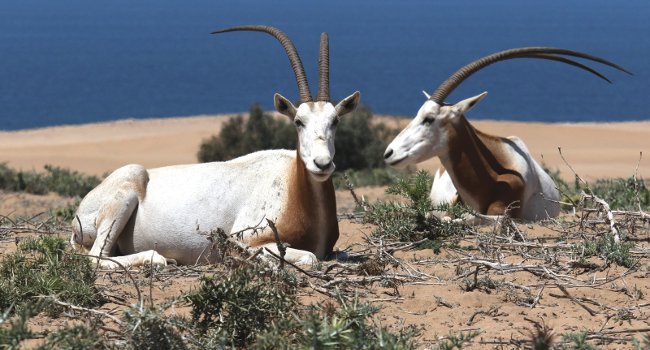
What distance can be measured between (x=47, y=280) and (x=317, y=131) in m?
2.25

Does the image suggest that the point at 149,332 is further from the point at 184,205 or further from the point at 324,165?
the point at 184,205

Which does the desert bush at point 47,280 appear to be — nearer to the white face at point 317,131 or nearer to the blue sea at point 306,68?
the white face at point 317,131

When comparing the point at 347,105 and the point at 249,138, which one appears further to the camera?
the point at 249,138

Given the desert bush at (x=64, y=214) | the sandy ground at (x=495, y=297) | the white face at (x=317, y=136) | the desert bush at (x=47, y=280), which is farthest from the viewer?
the desert bush at (x=64, y=214)

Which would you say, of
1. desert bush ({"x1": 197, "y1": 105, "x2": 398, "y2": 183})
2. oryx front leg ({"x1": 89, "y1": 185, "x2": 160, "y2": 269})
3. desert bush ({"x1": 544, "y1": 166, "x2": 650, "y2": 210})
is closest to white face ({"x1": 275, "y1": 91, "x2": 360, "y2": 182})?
oryx front leg ({"x1": 89, "y1": 185, "x2": 160, "y2": 269})

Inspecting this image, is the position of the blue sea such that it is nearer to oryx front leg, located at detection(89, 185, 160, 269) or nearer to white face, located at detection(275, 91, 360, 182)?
oryx front leg, located at detection(89, 185, 160, 269)

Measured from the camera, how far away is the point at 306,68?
83.1 m

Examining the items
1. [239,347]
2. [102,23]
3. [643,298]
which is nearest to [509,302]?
[643,298]

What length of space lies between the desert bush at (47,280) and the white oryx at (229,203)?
1150mm

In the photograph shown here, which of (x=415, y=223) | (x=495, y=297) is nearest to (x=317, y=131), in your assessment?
(x=415, y=223)

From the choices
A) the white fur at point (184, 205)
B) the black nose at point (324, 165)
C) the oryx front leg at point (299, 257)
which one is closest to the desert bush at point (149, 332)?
the black nose at point (324, 165)

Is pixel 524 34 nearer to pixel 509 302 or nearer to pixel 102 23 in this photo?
pixel 102 23

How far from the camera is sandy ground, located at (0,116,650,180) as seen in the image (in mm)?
29469

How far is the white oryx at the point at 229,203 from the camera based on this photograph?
8297mm
